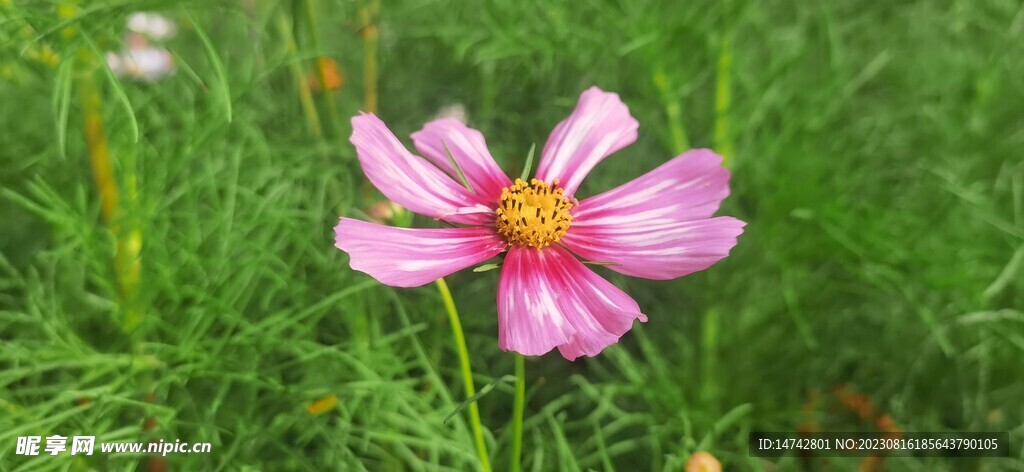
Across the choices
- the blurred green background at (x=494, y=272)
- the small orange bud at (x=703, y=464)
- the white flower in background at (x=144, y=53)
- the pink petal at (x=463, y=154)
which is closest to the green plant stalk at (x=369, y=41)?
the blurred green background at (x=494, y=272)

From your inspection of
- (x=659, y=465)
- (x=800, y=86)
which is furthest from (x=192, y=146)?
(x=800, y=86)

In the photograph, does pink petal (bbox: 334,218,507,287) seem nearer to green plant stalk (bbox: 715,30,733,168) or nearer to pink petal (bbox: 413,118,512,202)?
pink petal (bbox: 413,118,512,202)

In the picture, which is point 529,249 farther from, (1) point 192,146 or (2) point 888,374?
(2) point 888,374

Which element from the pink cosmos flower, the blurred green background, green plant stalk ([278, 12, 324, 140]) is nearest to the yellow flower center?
the pink cosmos flower

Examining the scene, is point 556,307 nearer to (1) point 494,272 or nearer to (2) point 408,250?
(2) point 408,250

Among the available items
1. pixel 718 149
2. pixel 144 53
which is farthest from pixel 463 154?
pixel 144 53

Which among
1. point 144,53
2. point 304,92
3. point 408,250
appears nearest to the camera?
point 408,250
